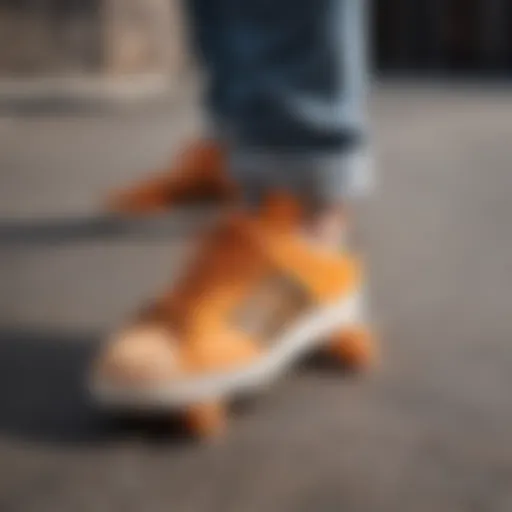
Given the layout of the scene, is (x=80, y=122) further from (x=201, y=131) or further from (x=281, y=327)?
(x=281, y=327)

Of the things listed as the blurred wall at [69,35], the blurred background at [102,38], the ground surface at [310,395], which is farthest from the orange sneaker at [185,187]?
the blurred wall at [69,35]

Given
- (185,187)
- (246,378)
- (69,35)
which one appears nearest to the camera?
(246,378)

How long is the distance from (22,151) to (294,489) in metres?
0.99

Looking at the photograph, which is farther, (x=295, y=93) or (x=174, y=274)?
(x=174, y=274)

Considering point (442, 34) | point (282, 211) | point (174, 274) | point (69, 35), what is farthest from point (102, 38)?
point (282, 211)

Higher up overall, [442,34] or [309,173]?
[309,173]

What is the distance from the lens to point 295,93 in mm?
753

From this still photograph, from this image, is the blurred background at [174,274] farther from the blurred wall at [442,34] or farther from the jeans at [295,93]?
the blurred wall at [442,34]

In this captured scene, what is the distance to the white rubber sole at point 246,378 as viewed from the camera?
677mm

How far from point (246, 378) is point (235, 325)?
41mm

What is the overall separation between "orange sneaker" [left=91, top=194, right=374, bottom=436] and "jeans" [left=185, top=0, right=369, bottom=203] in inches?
1.1

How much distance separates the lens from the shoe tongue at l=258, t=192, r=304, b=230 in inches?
30.3

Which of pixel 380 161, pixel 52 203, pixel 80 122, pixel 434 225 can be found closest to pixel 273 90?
pixel 434 225

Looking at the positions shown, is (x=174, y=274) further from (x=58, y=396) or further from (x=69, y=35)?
(x=69, y=35)
